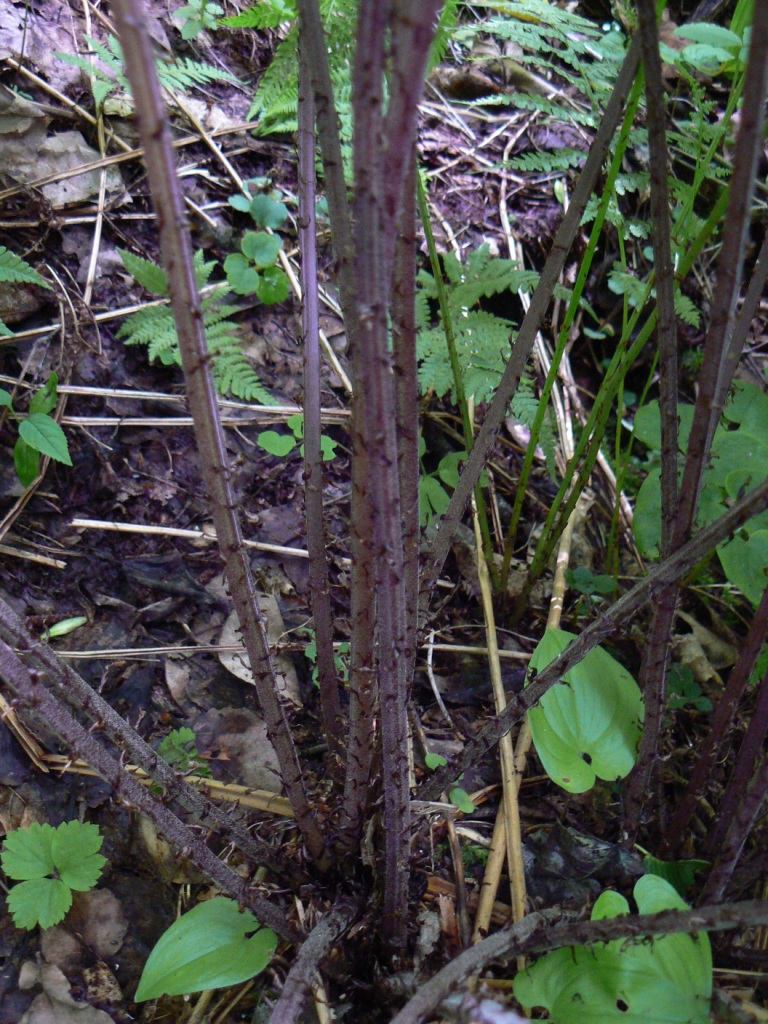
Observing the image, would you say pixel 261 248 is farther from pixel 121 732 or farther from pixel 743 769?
pixel 743 769

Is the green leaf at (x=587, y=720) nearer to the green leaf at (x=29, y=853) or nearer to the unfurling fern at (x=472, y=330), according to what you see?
the unfurling fern at (x=472, y=330)

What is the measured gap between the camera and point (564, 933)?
90cm

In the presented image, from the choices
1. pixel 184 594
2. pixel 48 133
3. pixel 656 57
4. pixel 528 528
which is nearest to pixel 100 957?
pixel 184 594

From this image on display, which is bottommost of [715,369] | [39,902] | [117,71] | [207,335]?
[39,902]

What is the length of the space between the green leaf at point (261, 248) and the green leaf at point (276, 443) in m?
0.52

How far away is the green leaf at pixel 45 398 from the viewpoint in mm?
1587

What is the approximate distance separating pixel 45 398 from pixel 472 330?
1.02 meters

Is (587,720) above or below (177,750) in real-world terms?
above

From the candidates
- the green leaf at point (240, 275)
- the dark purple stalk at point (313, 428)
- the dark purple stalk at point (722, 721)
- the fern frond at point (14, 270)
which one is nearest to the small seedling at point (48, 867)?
the dark purple stalk at point (313, 428)

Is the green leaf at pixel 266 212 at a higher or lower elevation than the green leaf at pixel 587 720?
higher

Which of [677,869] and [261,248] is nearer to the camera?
[677,869]

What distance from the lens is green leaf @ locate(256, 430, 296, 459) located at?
5.75 ft

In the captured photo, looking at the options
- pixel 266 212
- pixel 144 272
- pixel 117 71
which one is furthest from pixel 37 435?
pixel 117 71

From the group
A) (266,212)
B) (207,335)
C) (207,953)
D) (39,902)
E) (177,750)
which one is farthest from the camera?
(266,212)
